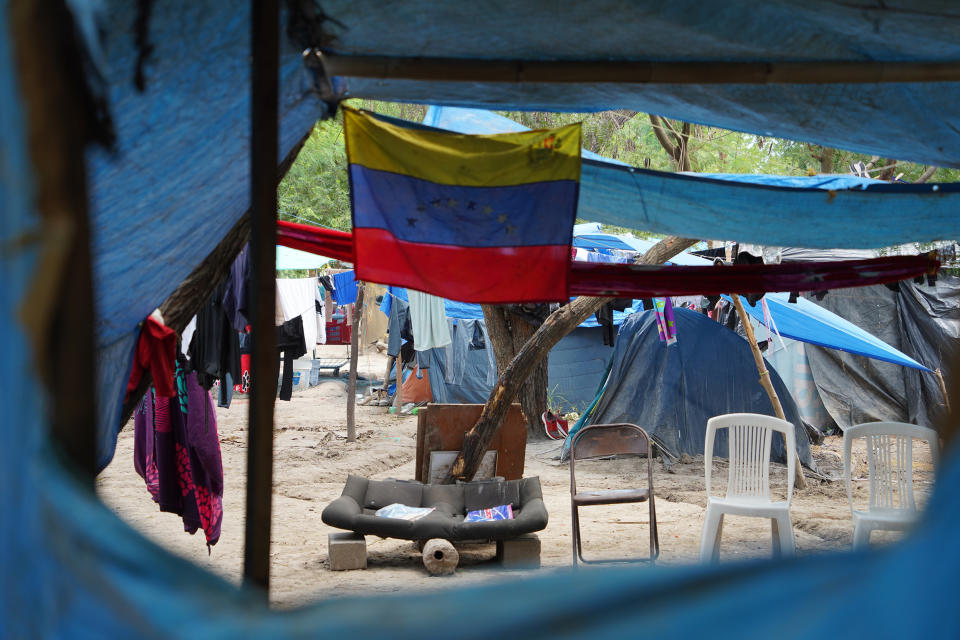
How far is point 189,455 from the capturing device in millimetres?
4180

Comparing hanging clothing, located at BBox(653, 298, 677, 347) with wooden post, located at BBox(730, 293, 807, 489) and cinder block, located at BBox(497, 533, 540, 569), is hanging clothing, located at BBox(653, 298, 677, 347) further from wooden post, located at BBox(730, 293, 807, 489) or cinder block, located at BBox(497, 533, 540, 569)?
cinder block, located at BBox(497, 533, 540, 569)

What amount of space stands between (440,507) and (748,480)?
2310mm

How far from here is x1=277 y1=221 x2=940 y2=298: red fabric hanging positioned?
460cm

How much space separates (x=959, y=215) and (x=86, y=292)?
418 cm

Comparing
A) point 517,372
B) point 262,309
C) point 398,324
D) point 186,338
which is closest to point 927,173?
point 517,372

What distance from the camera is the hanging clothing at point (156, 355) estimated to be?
3.21 metres

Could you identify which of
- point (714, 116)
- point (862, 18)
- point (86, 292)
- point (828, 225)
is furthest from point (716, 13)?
point (828, 225)

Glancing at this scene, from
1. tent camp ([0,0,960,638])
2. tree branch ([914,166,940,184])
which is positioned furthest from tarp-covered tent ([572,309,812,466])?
tent camp ([0,0,960,638])

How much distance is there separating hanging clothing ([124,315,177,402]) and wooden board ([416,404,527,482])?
332cm

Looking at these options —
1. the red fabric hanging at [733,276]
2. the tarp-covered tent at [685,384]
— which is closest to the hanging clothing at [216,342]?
the red fabric hanging at [733,276]

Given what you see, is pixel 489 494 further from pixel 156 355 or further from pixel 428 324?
pixel 428 324

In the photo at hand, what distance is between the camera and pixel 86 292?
1.20 m

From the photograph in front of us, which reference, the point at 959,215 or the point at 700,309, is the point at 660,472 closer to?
the point at 700,309

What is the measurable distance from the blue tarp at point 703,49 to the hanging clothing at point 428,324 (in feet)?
26.5
